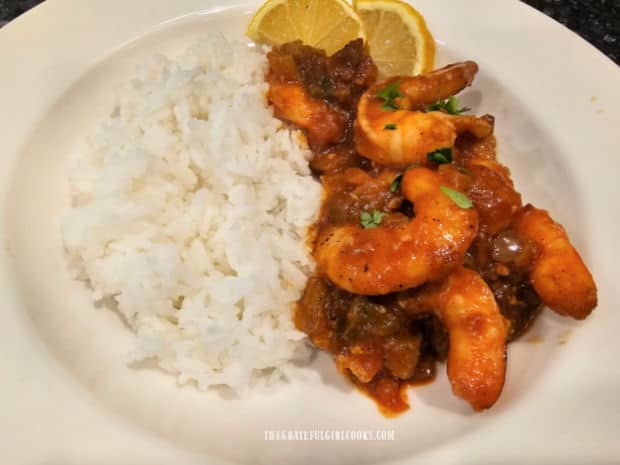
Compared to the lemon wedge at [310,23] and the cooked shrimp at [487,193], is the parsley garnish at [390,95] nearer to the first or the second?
the cooked shrimp at [487,193]

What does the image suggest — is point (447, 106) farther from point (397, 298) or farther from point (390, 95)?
point (397, 298)

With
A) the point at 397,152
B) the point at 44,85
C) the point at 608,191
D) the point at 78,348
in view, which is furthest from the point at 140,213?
the point at 608,191

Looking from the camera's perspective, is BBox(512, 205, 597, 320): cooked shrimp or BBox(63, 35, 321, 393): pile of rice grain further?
BBox(63, 35, 321, 393): pile of rice grain

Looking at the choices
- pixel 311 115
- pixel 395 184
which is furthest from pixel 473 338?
pixel 311 115

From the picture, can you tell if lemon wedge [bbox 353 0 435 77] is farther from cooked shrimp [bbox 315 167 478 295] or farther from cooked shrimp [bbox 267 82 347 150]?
cooked shrimp [bbox 315 167 478 295]

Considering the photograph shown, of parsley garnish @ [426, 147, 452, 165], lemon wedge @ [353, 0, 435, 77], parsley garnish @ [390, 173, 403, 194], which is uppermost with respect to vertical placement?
lemon wedge @ [353, 0, 435, 77]

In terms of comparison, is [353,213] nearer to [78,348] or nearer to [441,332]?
[441,332]

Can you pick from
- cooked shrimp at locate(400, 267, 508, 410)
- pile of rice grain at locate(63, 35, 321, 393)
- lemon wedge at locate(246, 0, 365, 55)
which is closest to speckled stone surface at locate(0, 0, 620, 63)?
pile of rice grain at locate(63, 35, 321, 393)
